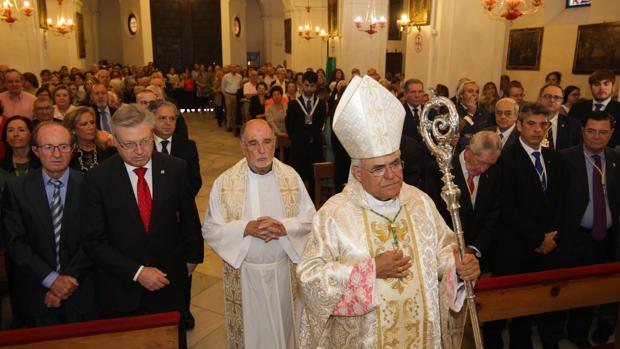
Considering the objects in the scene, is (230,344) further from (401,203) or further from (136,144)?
(401,203)

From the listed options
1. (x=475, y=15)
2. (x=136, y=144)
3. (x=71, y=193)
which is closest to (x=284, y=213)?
(x=136, y=144)

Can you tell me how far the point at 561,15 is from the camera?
538 inches

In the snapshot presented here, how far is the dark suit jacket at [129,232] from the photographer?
9.30 ft

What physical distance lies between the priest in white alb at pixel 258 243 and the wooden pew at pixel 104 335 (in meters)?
0.95

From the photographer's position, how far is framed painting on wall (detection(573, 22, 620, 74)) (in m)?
11.5

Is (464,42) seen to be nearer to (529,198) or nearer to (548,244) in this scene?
(529,198)

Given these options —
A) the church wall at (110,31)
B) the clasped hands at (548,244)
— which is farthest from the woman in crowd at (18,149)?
the church wall at (110,31)

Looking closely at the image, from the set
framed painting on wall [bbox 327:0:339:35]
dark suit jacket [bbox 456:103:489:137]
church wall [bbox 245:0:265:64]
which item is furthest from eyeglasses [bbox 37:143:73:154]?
church wall [bbox 245:0:265:64]

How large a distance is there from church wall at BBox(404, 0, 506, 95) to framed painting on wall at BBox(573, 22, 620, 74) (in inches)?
101

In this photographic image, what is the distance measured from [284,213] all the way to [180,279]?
807 mm

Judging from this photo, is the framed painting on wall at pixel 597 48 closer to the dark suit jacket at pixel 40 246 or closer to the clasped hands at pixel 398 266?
the clasped hands at pixel 398 266

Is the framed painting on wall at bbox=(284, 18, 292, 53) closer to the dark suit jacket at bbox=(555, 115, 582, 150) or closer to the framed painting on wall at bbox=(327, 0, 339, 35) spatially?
the framed painting on wall at bbox=(327, 0, 339, 35)

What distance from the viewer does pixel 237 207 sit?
337 centimetres

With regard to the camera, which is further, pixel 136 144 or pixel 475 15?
pixel 475 15
